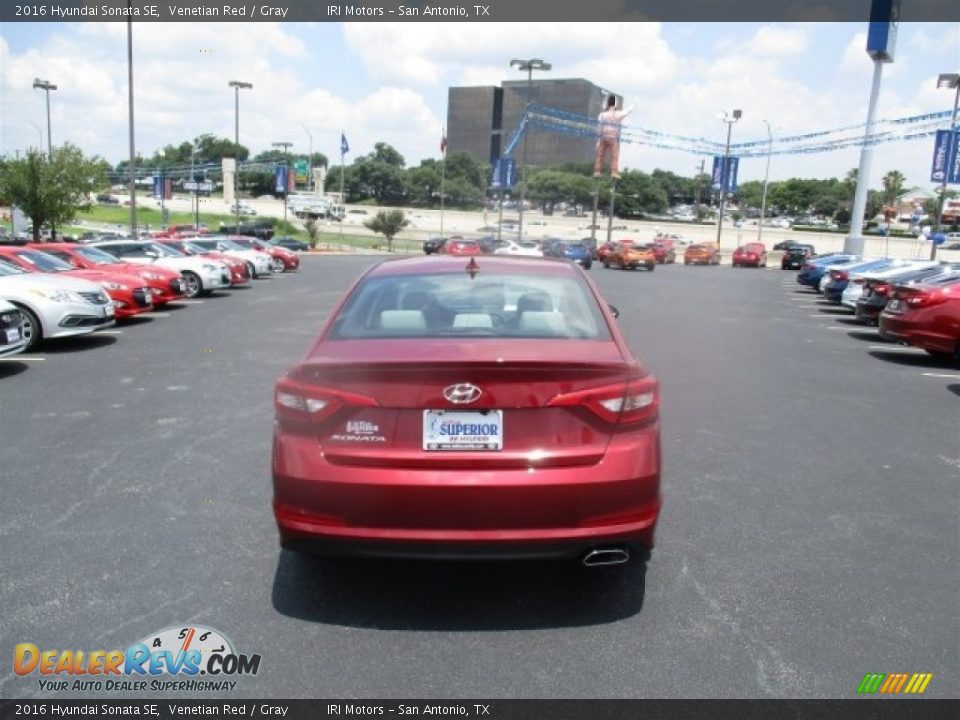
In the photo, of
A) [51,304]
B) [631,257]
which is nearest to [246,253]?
[51,304]

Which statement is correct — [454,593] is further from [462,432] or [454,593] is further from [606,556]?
[462,432]

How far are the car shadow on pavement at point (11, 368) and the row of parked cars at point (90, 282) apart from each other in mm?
323

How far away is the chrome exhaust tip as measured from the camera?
337cm

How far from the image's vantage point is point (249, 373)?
953 cm

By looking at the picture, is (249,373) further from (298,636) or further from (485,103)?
(485,103)

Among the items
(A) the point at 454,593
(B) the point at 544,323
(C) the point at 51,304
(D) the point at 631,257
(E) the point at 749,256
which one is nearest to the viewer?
(A) the point at 454,593

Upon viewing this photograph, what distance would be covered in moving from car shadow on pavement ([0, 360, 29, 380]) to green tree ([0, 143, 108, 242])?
2529 cm

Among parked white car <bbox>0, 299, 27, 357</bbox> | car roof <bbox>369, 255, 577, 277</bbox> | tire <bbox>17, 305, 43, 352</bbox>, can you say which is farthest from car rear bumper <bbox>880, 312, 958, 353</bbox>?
tire <bbox>17, 305, 43, 352</bbox>

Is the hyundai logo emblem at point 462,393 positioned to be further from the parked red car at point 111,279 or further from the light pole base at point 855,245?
the light pole base at point 855,245

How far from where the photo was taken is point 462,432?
3301 millimetres

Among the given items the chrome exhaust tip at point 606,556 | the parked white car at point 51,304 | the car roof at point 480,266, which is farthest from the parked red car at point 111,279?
the chrome exhaust tip at point 606,556

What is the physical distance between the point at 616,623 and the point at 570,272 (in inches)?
81.9

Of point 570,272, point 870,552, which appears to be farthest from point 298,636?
point 870,552

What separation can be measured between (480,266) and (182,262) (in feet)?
54.5
